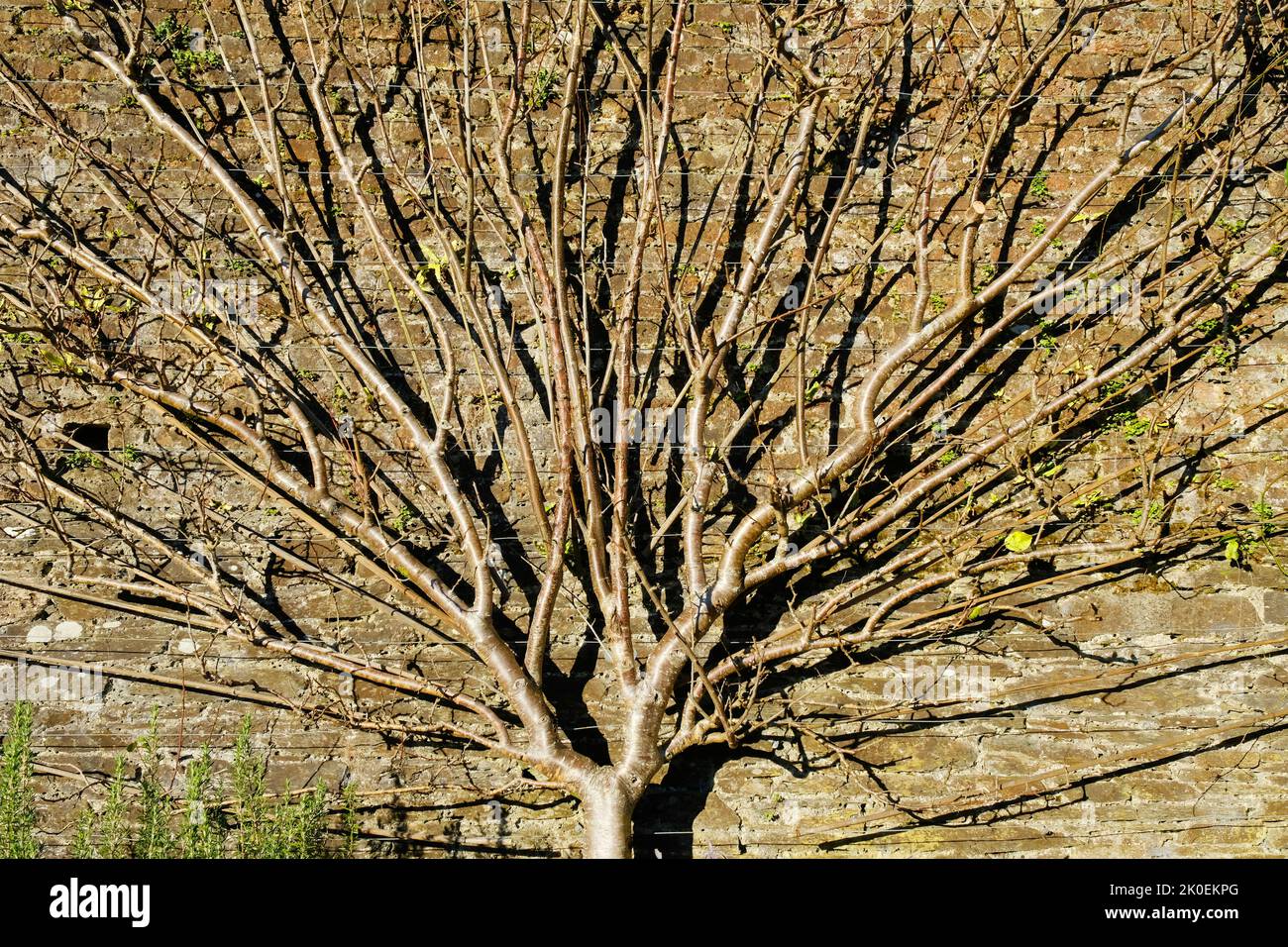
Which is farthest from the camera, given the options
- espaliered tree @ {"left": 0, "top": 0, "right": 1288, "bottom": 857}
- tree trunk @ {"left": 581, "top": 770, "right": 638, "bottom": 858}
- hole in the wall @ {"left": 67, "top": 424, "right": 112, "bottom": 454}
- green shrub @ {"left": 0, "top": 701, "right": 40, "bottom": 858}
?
hole in the wall @ {"left": 67, "top": 424, "right": 112, "bottom": 454}

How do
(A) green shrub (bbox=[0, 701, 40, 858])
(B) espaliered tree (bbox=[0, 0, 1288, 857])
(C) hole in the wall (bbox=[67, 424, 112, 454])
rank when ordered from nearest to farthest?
(A) green shrub (bbox=[0, 701, 40, 858]), (B) espaliered tree (bbox=[0, 0, 1288, 857]), (C) hole in the wall (bbox=[67, 424, 112, 454])

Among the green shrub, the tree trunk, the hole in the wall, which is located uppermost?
the hole in the wall

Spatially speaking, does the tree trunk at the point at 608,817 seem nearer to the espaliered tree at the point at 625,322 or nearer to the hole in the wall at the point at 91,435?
the espaliered tree at the point at 625,322

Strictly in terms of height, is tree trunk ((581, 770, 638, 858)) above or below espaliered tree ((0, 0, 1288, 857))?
below

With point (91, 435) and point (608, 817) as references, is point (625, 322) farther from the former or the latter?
point (91, 435)

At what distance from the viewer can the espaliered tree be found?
141 inches

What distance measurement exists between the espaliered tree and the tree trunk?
16 centimetres

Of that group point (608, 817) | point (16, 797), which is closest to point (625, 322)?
point (608, 817)

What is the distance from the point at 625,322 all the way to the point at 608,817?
5.70ft

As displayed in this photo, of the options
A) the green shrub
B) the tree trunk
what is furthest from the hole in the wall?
the tree trunk

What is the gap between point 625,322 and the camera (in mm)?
3627

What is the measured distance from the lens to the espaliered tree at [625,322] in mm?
3576

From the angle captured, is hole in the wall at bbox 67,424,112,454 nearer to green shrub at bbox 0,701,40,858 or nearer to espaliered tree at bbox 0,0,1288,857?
espaliered tree at bbox 0,0,1288,857
